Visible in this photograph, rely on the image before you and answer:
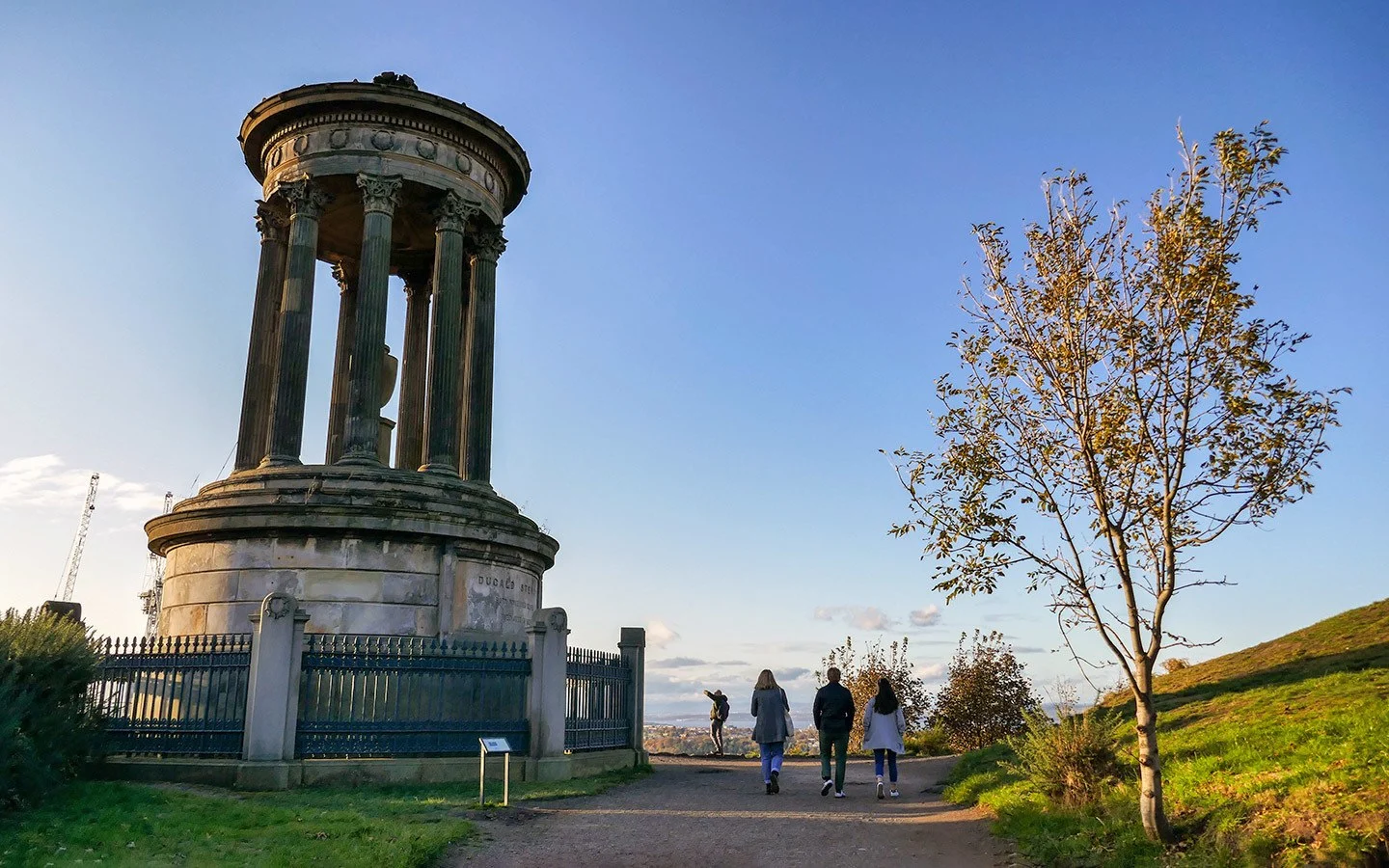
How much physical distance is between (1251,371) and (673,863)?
7.24m

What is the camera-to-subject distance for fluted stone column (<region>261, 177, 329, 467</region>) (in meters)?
20.9

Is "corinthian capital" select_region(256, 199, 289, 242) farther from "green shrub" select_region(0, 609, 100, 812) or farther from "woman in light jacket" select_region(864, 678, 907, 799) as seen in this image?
"woman in light jacket" select_region(864, 678, 907, 799)

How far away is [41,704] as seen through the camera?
1280 cm

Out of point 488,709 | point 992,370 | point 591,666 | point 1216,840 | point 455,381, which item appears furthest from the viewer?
point 455,381

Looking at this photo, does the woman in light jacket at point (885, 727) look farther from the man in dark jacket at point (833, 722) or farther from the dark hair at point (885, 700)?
the man in dark jacket at point (833, 722)

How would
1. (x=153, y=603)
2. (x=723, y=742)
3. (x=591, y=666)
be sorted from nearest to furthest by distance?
(x=591, y=666), (x=723, y=742), (x=153, y=603)

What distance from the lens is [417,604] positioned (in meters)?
19.0

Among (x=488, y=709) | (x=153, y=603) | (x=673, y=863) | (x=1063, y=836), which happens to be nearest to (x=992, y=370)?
(x=1063, y=836)

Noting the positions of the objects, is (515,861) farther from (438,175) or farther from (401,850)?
(438,175)

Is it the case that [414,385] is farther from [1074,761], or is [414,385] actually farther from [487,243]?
[1074,761]

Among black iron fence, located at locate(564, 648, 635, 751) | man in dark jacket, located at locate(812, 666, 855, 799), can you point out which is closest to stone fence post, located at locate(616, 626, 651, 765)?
black iron fence, located at locate(564, 648, 635, 751)

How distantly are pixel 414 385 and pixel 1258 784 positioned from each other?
801 inches

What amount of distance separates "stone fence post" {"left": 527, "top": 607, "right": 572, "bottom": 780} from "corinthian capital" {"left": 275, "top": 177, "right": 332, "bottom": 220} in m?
11.1

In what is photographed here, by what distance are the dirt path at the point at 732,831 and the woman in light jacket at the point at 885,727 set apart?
0.65 meters
